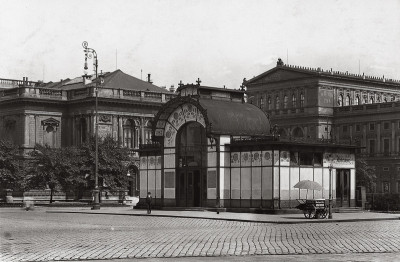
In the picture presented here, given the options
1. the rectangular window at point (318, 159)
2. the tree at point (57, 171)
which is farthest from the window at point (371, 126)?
the rectangular window at point (318, 159)

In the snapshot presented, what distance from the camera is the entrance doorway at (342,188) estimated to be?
2116 inches

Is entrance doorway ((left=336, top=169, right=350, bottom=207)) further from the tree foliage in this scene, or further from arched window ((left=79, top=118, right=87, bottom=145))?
arched window ((left=79, top=118, right=87, bottom=145))

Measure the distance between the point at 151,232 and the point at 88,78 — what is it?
75.3 metres

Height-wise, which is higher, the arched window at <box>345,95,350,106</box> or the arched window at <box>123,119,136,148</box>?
the arched window at <box>345,95,350,106</box>

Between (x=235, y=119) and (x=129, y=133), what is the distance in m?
43.5

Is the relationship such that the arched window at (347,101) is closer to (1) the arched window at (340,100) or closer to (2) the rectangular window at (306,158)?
(1) the arched window at (340,100)

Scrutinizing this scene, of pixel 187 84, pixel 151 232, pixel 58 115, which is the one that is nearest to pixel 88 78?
pixel 58 115

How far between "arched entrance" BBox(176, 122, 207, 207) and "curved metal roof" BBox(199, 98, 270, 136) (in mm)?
1251

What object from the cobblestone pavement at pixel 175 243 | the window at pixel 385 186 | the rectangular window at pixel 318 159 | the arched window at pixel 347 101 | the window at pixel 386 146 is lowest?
the window at pixel 385 186

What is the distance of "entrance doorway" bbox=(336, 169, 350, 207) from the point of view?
176 feet

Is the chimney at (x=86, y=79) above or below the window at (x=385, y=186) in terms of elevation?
above

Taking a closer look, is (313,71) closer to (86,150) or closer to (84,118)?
(84,118)

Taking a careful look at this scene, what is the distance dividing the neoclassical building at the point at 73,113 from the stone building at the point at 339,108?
2804 cm

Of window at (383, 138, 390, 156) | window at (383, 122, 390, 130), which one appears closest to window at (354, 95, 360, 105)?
window at (383, 122, 390, 130)
